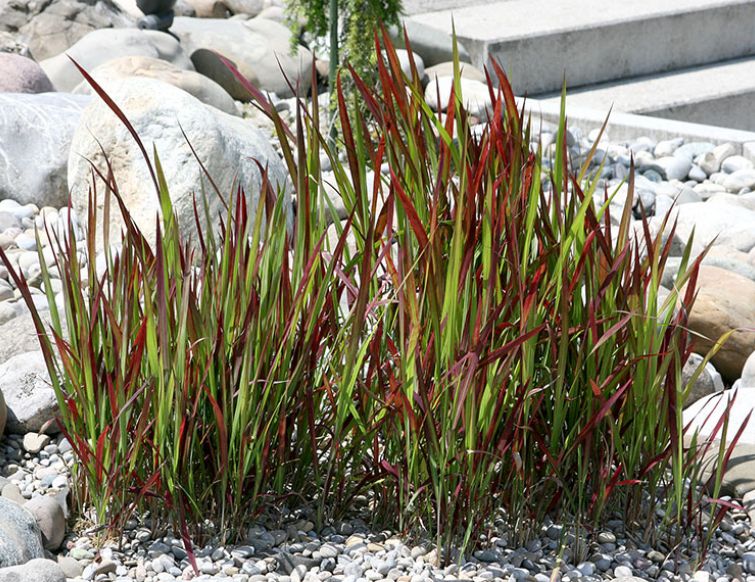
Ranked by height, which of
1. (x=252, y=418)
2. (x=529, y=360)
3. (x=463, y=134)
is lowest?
(x=252, y=418)

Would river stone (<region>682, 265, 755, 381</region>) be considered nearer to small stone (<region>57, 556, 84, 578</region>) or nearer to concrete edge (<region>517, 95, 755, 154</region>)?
small stone (<region>57, 556, 84, 578</region>)

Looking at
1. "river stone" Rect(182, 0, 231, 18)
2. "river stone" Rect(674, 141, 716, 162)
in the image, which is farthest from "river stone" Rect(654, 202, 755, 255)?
"river stone" Rect(182, 0, 231, 18)

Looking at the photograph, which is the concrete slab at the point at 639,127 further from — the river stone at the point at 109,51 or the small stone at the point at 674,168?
the river stone at the point at 109,51

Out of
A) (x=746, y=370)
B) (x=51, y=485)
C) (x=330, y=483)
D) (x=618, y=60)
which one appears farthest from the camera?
(x=618, y=60)

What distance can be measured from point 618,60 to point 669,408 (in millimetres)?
5752

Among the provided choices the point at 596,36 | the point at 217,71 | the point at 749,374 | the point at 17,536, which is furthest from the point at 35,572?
the point at 596,36

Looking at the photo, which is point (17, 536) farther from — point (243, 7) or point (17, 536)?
point (243, 7)

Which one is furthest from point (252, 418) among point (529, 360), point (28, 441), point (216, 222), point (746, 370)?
point (216, 222)

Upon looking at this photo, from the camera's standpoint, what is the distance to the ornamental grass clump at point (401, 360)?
198 centimetres

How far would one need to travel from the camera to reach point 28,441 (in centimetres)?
266

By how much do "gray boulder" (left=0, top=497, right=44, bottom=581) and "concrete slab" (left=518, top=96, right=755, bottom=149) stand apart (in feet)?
14.6

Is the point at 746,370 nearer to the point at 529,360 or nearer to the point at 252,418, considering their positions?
the point at 529,360

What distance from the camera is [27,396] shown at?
109 inches

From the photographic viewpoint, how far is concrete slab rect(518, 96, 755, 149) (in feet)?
19.7
